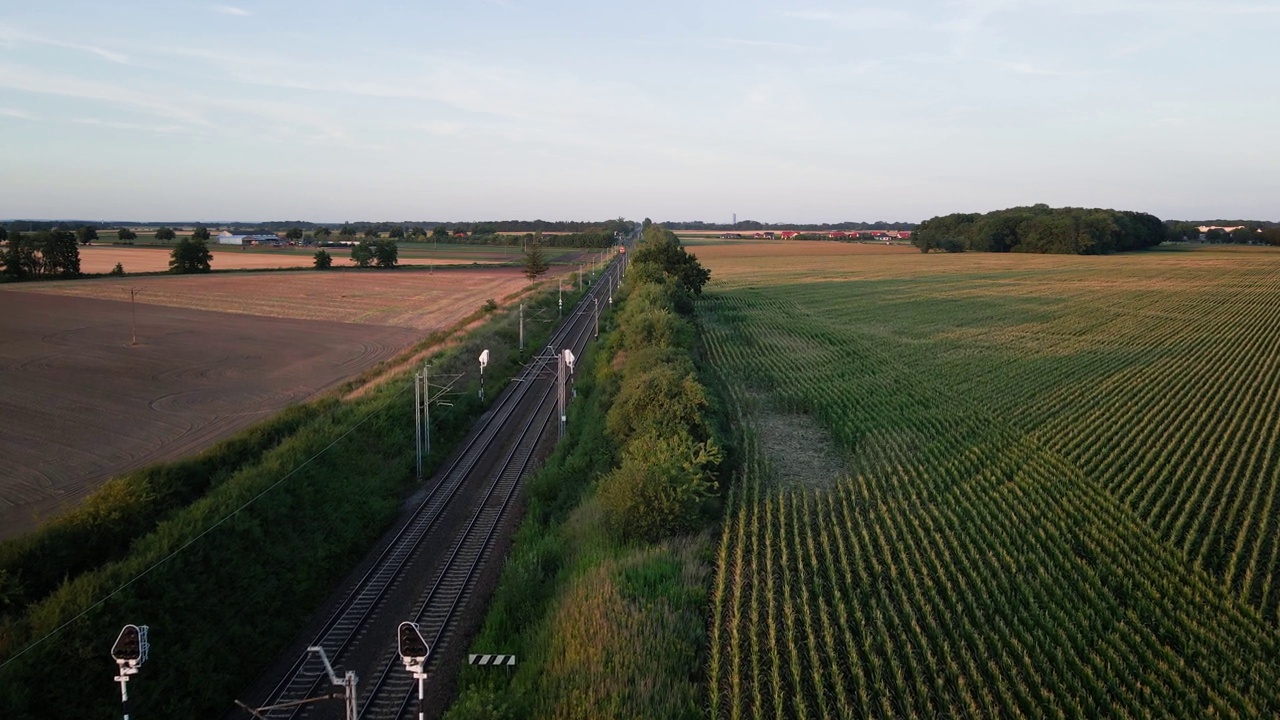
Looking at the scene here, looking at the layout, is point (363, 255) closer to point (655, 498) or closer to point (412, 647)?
point (655, 498)

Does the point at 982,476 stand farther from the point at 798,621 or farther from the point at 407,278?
the point at 407,278

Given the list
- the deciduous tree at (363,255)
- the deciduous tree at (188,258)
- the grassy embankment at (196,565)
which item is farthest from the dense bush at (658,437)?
the deciduous tree at (363,255)

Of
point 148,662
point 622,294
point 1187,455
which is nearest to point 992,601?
point 1187,455

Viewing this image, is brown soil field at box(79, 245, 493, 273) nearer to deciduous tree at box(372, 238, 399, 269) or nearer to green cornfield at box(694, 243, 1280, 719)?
deciduous tree at box(372, 238, 399, 269)

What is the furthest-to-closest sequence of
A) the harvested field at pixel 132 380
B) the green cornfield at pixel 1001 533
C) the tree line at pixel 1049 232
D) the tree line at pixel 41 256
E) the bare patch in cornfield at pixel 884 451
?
the tree line at pixel 1049 232
the tree line at pixel 41 256
the harvested field at pixel 132 380
the bare patch in cornfield at pixel 884 451
the green cornfield at pixel 1001 533

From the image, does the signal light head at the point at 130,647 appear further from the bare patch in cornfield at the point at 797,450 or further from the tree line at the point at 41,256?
the tree line at the point at 41,256

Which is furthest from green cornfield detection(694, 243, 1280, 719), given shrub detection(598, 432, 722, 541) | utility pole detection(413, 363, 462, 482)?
utility pole detection(413, 363, 462, 482)

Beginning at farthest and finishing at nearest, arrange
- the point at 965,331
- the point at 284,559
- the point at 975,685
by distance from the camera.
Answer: the point at 965,331
the point at 284,559
the point at 975,685
